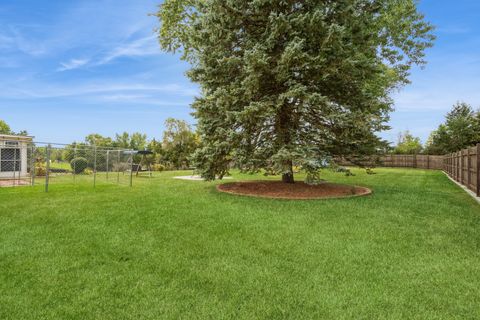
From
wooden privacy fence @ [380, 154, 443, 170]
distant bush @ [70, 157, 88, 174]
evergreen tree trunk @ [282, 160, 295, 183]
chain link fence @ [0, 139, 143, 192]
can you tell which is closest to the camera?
evergreen tree trunk @ [282, 160, 295, 183]

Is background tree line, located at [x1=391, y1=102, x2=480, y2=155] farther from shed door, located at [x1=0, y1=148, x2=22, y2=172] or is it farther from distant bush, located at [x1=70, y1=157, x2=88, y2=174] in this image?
shed door, located at [x1=0, y1=148, x2=22, y2=172]

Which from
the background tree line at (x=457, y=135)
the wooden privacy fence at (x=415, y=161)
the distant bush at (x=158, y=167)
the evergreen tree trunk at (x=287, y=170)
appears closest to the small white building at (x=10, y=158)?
the distant bush at (x=158, y=167)

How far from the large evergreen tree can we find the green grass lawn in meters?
2.45

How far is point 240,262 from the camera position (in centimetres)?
359

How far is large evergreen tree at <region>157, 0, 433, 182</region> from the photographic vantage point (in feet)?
25.5

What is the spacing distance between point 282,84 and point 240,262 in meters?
6.28

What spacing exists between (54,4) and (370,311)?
13751mm

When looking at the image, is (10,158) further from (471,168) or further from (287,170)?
(471,168)

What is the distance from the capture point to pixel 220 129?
28.0 ft

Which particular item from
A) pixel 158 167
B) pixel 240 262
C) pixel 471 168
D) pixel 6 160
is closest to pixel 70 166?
pixel 6 160

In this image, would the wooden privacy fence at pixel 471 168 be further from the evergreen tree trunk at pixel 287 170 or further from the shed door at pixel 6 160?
the shed door at pixel 6 160

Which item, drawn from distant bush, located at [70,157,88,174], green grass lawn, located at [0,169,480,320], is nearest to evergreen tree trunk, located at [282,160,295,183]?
green grass lawn, located at [0,169,480,320]

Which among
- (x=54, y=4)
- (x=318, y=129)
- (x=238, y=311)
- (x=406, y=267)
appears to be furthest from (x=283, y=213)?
(x=54, y=4)

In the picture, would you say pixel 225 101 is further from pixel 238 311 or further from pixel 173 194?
pixel 238 311
